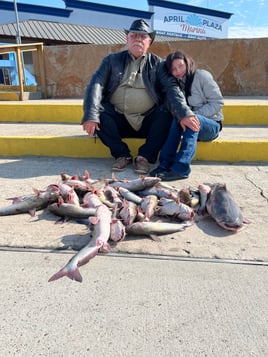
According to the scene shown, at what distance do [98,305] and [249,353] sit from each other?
757 mm

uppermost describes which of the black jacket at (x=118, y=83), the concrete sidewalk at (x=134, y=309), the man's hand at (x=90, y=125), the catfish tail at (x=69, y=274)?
the black jacket at (x=118, y=83)

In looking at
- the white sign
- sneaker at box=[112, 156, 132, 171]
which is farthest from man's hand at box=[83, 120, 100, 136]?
the white sign

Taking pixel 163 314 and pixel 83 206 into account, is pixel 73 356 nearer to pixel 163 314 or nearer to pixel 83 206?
pixel 163 314

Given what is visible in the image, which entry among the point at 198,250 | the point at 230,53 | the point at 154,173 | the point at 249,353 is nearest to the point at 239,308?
the point at 249,353

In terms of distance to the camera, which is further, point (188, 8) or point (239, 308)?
point (188, 8)

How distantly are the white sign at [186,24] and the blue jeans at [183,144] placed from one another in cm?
2828

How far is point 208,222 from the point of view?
9.11ft

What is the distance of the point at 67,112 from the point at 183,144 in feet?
9.96

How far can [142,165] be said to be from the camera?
385 centimetres

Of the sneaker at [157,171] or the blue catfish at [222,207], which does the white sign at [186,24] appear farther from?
the blue catfish at [222,207]

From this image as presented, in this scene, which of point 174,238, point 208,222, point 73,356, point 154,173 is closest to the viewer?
point 73,356

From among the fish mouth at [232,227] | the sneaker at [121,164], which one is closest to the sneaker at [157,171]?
the sneaker at [121,164]

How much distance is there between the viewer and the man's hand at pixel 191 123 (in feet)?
11.6

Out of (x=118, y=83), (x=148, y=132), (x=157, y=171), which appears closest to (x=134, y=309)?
(x=157, y=171)
